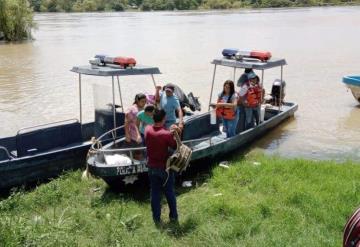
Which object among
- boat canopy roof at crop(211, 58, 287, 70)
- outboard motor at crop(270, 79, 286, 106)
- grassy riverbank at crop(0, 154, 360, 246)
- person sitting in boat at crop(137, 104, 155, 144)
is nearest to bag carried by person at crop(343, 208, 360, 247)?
grassy riverbank at crop(0, 154, 360, 246)

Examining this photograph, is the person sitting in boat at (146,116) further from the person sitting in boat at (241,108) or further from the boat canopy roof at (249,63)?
the boat canopy roof at (249,63)

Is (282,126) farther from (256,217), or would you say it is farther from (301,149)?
(256,217)

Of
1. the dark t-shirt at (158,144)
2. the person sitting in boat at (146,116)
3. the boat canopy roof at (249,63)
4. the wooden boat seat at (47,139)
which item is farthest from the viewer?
the boat canopy roof at (249,63)

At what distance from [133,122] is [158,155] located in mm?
2344

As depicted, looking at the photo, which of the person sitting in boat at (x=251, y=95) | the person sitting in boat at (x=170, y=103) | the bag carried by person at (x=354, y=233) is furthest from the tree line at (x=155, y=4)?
the bag carried by person at (x=354, y=233)

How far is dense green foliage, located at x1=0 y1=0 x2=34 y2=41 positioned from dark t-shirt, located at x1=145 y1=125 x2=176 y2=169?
39335mm

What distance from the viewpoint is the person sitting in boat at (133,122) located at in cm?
874

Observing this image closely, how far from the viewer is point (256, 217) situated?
6926mm

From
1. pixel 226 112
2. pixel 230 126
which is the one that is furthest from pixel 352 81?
pixel 226 112

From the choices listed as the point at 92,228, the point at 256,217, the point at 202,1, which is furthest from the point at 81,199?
the point at 202,1

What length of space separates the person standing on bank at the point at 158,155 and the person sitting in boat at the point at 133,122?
2.09 meters

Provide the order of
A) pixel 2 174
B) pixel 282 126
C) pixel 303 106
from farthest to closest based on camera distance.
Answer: pixel 303 106
pixel 282 126
pixel 2 174

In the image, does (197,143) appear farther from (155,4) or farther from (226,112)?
(155,4)

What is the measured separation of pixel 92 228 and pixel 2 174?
253 cm
